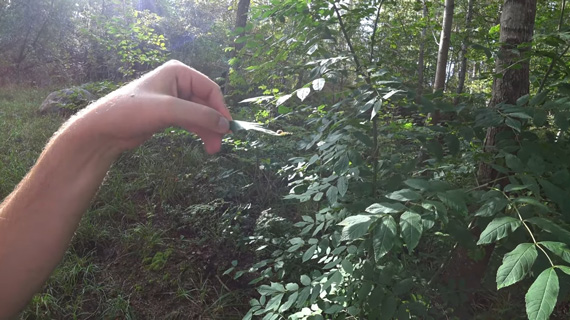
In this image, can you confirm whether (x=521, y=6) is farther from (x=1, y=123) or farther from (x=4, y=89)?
(x=4, y=89)

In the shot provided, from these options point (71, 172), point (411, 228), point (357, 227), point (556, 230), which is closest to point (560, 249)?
point (556, 230)

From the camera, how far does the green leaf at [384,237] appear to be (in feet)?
2.86

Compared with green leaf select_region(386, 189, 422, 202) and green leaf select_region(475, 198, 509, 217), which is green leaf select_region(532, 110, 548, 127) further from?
green leaf select_region(386, 189, 422, 202)

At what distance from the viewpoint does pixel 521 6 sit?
1.57m

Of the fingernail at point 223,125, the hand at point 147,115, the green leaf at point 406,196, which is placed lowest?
the green leaf at point 406,196

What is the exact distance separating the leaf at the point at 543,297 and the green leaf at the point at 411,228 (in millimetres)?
248

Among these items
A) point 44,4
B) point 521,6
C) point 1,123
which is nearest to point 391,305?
point 521,6

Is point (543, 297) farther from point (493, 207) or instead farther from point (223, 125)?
point (223, 125)

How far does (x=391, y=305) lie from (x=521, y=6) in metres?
1.48

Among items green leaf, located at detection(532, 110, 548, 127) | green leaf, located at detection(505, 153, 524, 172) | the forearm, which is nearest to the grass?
the forearm

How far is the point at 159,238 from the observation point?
3.05 m

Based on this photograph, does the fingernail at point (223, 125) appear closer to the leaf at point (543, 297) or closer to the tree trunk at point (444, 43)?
the leaf at point (543, 297)

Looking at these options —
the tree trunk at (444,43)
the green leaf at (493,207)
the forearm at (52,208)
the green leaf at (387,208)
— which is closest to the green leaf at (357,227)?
the green leaf at (387,208)

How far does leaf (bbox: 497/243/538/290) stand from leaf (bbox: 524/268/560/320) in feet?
0.10
